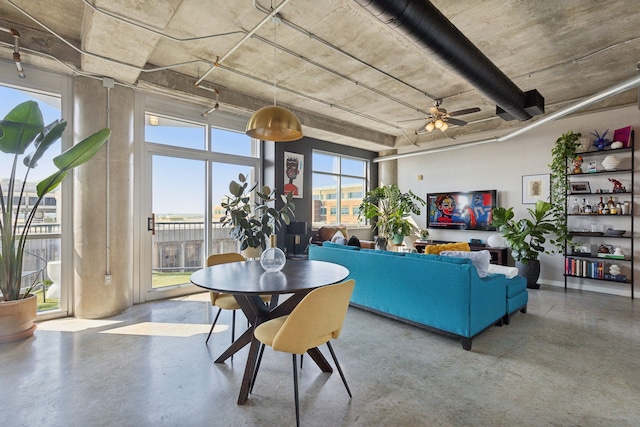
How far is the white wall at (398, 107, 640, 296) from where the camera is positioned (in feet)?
17.3

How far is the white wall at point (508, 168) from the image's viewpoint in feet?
17.3

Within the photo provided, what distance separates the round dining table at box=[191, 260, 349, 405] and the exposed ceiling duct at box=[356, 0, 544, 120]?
1980 millimetres

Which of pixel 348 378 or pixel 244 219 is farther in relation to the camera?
pixel 244 219

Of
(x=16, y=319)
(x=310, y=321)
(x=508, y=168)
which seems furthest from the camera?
(x=508, y=168)

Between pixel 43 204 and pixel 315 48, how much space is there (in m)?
3.88

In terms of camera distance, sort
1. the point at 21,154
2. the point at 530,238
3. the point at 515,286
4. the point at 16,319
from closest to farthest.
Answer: the point at 16,319 < the point at 21,154 < the point at 515,286 < the point at 530,238

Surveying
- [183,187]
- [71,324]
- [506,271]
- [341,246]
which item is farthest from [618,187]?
[71,324]

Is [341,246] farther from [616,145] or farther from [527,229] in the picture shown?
[616,145]

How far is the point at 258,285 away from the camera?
213 centimetres

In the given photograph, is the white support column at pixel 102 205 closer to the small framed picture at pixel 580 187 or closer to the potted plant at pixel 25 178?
the potted plant at pixel 25 178

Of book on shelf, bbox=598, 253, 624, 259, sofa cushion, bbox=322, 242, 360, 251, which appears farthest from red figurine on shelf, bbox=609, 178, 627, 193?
sofa cushion, bbox=322, 242, 360, 251

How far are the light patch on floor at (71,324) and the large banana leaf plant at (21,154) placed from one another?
0.46 m

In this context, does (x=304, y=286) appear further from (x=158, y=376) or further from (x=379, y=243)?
(x=379, y=243)

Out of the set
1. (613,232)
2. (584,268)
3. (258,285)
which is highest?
(613,232)
